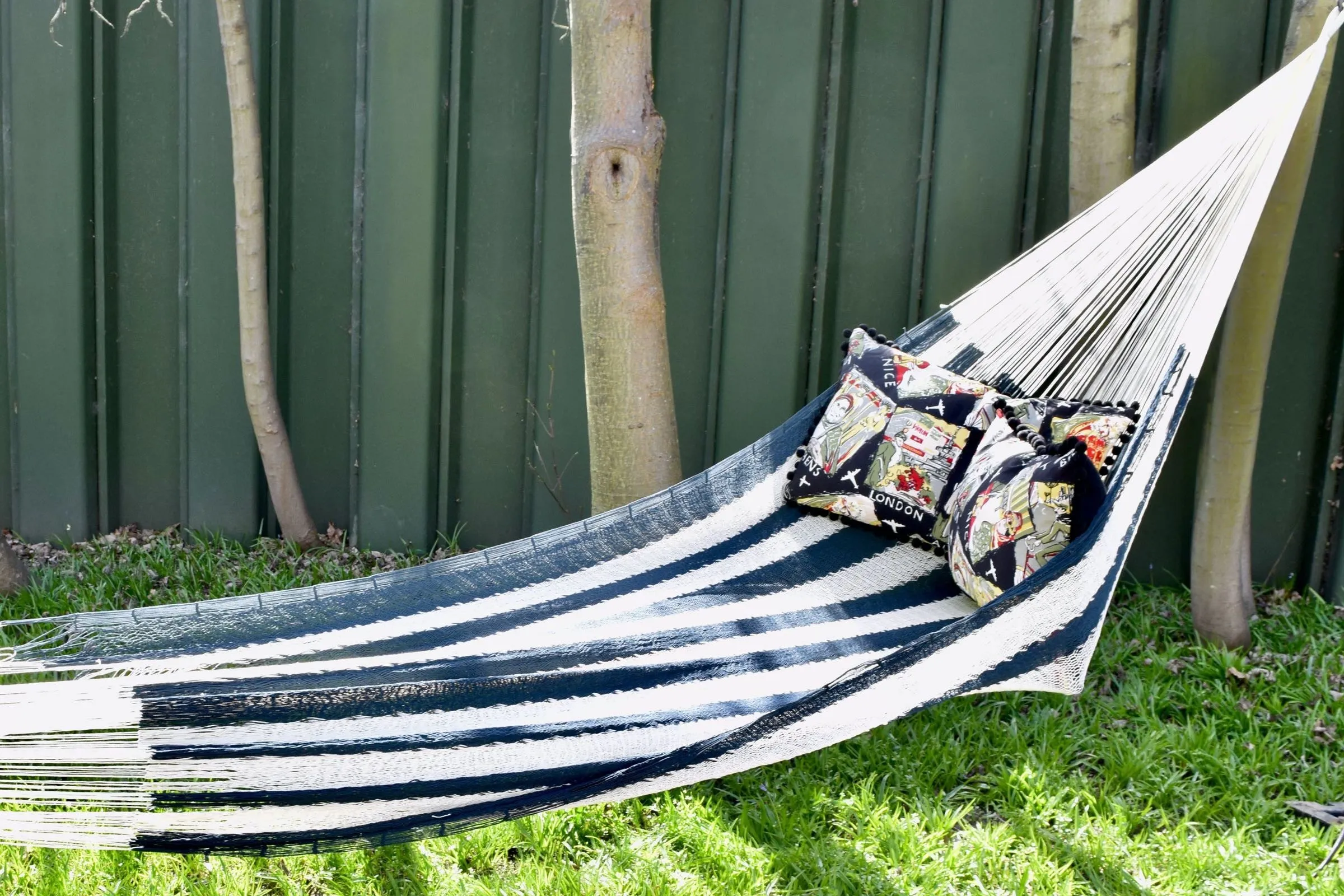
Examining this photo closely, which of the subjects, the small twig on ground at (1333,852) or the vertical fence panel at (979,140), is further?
the vertical fence panel at (979,140)

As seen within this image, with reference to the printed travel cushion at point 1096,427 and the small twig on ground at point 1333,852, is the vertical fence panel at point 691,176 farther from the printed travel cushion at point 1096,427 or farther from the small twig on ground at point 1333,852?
the small twig on ground at point 1333,852

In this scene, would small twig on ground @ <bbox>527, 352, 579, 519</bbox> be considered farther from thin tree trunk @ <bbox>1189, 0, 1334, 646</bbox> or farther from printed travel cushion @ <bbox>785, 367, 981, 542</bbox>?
thin tree trunk @ <bbox>1189, 0, 1334, 646</bbox>

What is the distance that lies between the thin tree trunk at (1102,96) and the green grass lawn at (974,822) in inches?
37.3

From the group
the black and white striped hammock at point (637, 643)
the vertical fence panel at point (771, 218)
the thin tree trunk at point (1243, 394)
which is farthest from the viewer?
the vertical fence panel at point (771, 218)

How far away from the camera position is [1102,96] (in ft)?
7.04

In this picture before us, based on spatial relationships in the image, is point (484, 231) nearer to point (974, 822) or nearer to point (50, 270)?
point (50, 270)

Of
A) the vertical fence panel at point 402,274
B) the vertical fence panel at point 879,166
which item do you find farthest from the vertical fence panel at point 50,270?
the vertical fence panel at point 879,166

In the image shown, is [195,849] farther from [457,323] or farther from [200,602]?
[457,323]

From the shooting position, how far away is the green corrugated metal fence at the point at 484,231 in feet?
8.26

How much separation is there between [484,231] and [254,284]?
0.56 metres

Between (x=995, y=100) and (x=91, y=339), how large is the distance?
7.82ft

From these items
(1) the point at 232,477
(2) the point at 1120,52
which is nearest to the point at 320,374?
(1) the point at 232,477

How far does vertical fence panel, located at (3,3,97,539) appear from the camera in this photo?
2.95 m

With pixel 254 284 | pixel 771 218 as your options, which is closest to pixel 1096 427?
pixel 771 218
